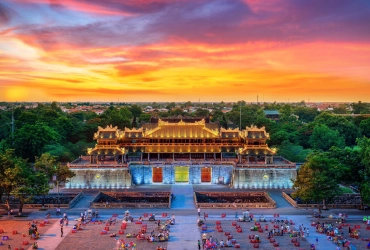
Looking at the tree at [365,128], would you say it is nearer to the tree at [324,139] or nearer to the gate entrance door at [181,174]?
the tree at [324,139]

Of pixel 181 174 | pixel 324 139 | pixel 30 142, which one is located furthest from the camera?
pixel 324 139

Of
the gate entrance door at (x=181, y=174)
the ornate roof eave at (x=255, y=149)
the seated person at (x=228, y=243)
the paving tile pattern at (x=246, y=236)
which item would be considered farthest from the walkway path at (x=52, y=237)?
the ornate roof eave at (x=255, y=149)

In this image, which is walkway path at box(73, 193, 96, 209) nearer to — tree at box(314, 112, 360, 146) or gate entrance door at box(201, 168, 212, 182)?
gate entrance door at box(201, 168, 212, 182)

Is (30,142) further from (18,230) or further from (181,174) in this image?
(18,230)

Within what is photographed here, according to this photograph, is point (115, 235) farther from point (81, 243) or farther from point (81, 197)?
point (81, 197)

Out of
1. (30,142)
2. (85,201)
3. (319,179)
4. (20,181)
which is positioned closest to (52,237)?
(20,181)

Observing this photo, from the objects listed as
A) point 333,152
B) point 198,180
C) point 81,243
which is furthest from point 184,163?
point 81,243
